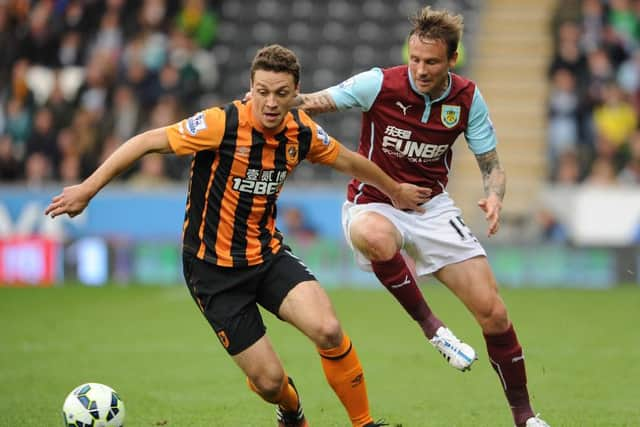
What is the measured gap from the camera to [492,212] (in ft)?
23.8

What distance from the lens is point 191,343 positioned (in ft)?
39.4

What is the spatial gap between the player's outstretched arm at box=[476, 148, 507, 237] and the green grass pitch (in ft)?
4.78

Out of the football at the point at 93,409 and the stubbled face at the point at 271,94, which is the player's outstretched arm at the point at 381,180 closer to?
the stubbled face at the point at 271,94

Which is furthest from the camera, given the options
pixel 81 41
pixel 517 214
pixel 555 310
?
pixel 81 41

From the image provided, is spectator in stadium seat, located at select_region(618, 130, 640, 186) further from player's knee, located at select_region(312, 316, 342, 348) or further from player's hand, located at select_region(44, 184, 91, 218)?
player's hand, located at select_region(44, 184, 91, 218)

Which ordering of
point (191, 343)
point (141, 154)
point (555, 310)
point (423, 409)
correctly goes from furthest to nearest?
point (555, 310), point (191, 343), point (423, 409), point (141, 154)

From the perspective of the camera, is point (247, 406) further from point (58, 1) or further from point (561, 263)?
point (58, 1)

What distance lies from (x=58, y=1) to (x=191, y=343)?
10.7 meters

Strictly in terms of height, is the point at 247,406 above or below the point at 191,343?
above

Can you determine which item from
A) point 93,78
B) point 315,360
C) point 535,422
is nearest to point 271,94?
point 535,422

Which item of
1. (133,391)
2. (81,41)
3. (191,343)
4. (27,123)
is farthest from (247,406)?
(81,41)

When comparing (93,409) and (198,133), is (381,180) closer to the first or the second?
(198,133)

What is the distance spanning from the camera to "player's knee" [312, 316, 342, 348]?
6.80m

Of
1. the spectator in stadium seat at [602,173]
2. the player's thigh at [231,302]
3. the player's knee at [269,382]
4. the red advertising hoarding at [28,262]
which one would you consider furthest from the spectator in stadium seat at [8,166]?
the player's knee at [269,382]
